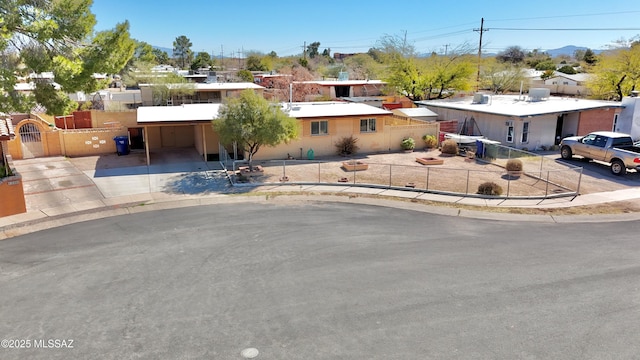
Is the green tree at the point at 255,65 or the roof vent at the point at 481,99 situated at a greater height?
the green tree at the point at 255,65

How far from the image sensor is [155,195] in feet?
65.1

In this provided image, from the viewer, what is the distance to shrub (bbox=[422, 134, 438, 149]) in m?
30.9

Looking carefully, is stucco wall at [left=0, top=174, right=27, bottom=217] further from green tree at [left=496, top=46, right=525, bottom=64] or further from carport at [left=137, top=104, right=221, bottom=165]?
green tree at [left=496, top=46, right=525, bottom=64]


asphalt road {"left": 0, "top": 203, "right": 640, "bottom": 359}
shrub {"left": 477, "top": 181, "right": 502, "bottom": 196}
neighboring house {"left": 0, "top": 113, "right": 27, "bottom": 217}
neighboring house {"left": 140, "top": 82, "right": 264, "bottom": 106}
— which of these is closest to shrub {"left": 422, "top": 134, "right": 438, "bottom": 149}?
shrub {"left": 477, "top": 181, "right": 502, "bottom": 196}

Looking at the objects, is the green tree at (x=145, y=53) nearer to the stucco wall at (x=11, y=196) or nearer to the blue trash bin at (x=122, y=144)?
the blue trash bin at (x=122, y=144)

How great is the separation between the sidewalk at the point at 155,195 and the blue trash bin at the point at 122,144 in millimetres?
3130

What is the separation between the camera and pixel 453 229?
15.5m

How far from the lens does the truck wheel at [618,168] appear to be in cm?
2405

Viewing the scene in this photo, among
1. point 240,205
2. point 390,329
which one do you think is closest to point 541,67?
point 240,205

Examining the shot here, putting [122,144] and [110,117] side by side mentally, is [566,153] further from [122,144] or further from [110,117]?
[110,117]

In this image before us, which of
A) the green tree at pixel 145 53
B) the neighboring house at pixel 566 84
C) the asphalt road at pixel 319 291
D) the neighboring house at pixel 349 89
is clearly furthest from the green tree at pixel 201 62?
the asphalt road at pixel 319 291

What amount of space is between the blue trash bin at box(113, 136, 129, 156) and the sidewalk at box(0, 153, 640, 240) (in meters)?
3.13

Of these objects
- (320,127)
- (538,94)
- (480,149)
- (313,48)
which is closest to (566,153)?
(480,149)

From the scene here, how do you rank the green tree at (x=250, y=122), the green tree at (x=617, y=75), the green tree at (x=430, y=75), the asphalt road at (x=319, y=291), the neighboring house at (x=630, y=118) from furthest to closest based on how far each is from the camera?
1. the green tree at (x=430, y=75)
2. the green tree at (x=617, y=75)
3. the neighboring house at (x=630, y=118)
4. the green tree at (x=250, y=122)
5. the asphalt road at (x=319, y=291)
